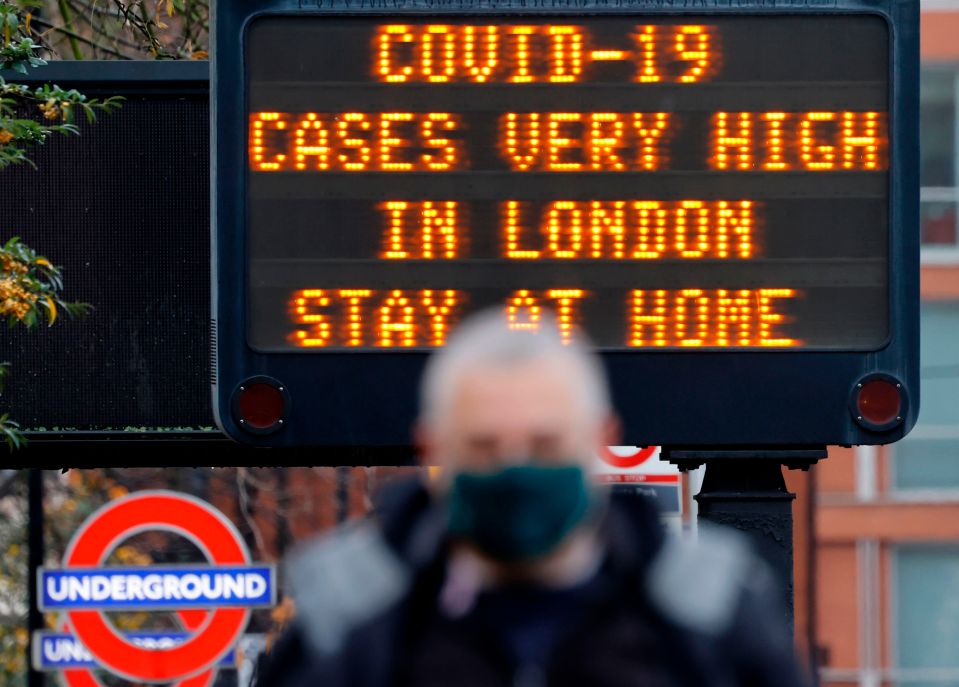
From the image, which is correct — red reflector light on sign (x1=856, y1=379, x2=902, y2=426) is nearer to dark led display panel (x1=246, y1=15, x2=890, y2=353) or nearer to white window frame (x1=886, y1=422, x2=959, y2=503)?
dark led display panel (x1=246, y1=15, x2=890, y2=353)

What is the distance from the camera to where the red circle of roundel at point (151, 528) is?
10.0m

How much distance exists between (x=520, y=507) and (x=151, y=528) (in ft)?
26.2

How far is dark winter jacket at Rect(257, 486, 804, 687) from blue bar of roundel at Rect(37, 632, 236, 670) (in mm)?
7994

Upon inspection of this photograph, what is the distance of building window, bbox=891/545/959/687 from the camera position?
31281 millimetres

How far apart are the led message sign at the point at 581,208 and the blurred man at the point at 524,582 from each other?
2.85m

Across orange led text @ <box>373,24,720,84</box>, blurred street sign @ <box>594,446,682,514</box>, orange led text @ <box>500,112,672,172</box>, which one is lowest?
blurred street sign @ <box>594,446,682,514</box>

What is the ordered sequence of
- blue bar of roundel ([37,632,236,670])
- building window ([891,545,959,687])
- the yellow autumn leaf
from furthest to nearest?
building window ([891,545,959,687]) < blue bar of roundel ([37,632,236,670]) < the yellow autumn leaf

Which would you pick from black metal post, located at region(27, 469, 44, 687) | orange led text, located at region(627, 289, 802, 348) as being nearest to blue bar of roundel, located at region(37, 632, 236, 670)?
black metal post, located at region(27, 469, 44, 687)

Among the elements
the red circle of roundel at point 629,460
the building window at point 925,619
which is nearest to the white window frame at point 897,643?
the building window at point 925,619

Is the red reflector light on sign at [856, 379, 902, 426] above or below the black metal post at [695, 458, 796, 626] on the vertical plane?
above

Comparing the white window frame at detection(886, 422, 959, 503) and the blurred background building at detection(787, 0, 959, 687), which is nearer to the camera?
the blurred background building at detection(787, 0, 959, 687)

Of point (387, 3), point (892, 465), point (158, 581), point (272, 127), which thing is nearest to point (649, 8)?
point (387, 3)

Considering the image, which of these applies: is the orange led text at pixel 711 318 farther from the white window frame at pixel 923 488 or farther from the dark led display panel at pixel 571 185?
the white window frame at pixel 923 488

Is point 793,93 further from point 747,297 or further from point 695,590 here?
point 695,590
